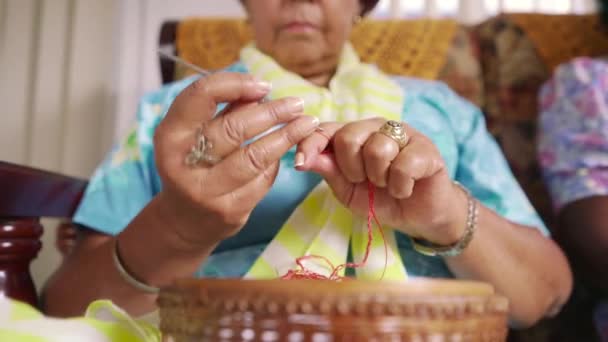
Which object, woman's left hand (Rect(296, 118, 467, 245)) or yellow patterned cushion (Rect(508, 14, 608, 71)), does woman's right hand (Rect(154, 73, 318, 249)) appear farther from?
yellow patterned cushion (Rect(508, 14, 608, 71))

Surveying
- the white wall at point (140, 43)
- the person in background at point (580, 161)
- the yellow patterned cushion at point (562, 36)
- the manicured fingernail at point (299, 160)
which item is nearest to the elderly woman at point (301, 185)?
the manicured fingernail at point (299, 160)

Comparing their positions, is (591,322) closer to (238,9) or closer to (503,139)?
(503,139)

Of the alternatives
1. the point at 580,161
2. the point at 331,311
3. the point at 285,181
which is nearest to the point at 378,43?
the point at 580,161

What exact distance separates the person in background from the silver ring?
60 cm

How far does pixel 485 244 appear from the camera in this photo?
2.16 feet

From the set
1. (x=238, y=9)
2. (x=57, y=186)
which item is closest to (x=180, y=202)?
(x=57, y=186)

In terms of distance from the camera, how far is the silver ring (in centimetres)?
51

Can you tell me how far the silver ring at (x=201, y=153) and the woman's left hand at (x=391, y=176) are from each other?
2.9 inches

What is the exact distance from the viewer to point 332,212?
2.06 ft

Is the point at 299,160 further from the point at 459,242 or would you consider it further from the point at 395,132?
the point at 459,242

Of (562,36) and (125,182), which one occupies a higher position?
(562,36)

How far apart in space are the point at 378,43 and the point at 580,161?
42 centimetres

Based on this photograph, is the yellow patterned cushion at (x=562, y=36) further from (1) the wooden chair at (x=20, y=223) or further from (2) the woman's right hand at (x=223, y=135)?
(1) the wooden chair at (x=20, y=223)

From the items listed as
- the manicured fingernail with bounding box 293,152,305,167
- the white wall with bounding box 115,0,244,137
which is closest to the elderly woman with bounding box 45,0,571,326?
the manicured fingernail with bounding box 293,152,305,167
